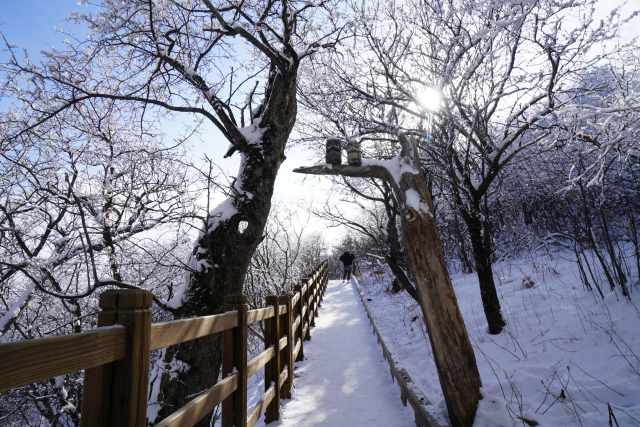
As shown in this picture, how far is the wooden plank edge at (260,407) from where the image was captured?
8.72ft

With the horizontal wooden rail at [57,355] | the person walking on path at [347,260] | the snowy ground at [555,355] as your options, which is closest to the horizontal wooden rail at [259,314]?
the horizontal wooden rail at [57,355]

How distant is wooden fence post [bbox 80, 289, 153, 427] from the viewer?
42.2 inches

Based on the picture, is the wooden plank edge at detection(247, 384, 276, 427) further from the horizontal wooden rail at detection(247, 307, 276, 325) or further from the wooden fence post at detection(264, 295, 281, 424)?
the horizontal wooden rail at detection(247, 307, 276, 325)

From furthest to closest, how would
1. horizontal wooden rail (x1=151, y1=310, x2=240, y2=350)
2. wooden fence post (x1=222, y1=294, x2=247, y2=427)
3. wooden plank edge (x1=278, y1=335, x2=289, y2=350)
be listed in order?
wooden plank edge (x1=278, y1=335, x2=289, y2=350)
wooden fence post (x1=222, y1=294, x2=247, y2=427)
horizontal wooden rail (x1=151, y1=310, x2=240, y2=350)

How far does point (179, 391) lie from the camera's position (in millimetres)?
3299

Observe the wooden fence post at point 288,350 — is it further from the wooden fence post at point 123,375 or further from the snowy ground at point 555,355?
the wooden fence post at point 123,375

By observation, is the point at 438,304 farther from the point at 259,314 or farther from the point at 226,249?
the point at 226,249

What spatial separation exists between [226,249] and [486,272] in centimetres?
389

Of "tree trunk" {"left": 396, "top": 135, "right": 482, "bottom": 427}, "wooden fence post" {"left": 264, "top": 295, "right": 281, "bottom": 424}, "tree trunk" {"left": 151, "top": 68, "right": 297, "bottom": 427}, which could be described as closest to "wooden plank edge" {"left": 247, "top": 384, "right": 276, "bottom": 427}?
"wooden fence post" {"left": 264, "top": 295, "right": 281, "bottom": 424}

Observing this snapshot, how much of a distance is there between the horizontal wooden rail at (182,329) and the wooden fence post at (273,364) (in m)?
1.54

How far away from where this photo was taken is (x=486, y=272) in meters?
5.05

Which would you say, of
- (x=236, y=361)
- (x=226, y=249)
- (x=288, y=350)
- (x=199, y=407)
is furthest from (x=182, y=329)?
(x=288, y=350)

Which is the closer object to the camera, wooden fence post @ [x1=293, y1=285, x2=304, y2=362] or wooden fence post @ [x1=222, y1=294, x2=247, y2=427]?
wooden fence post @ [x1=222, y1=294, x2=247, y2=427]

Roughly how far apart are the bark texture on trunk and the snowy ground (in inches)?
8.7
